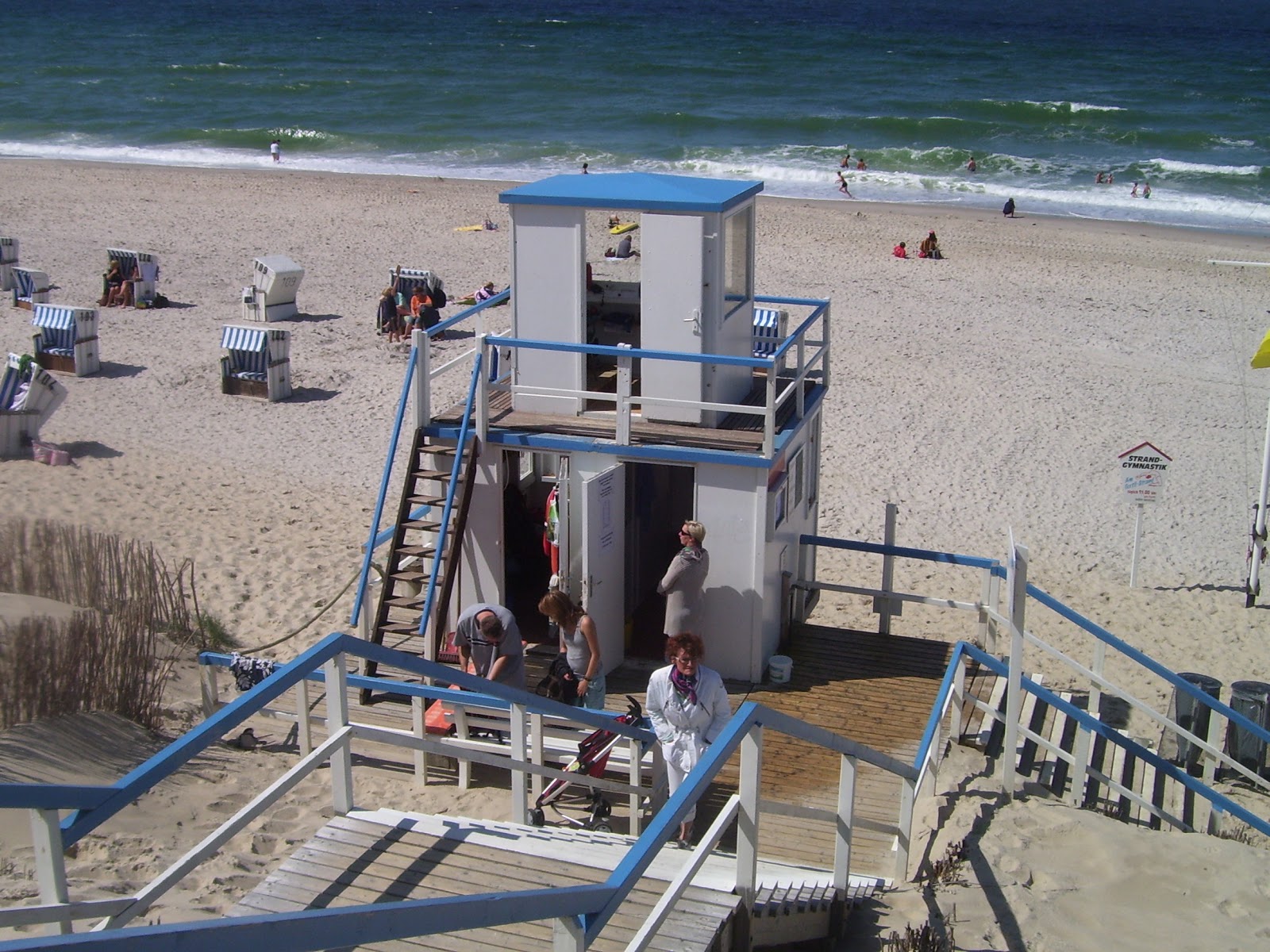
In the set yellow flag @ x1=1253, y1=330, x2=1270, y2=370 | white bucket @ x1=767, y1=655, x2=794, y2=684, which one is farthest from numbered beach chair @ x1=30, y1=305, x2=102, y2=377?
yellow flag @ x1=1253, y1=330, x2=1270, y2=370

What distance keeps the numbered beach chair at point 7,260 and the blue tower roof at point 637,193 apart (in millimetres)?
18873

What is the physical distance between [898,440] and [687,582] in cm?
995

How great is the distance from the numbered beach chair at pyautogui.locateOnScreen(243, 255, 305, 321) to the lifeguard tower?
13.9 metres

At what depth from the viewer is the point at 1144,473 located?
14.0m

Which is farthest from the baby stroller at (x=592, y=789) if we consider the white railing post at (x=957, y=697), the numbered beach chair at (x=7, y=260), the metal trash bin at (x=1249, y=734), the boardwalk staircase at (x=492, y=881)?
the numbered beach chair at (x=7, y=260)

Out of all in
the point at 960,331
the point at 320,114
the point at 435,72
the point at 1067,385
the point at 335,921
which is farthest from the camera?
the point at 435,72

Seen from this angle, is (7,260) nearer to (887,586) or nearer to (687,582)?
(887,586)

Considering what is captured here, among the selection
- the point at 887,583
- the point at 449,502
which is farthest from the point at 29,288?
the point at 887,583

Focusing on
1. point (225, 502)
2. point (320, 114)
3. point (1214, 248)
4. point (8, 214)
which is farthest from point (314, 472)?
point (320, 114)

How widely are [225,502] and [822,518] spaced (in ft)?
22.7

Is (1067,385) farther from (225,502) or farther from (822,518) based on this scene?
(225,502)

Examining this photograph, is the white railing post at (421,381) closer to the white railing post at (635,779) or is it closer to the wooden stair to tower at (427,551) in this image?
the wooden stair to tower at (427,551)

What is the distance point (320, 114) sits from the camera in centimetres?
5856

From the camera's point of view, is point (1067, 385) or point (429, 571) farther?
point (1067, 385)
